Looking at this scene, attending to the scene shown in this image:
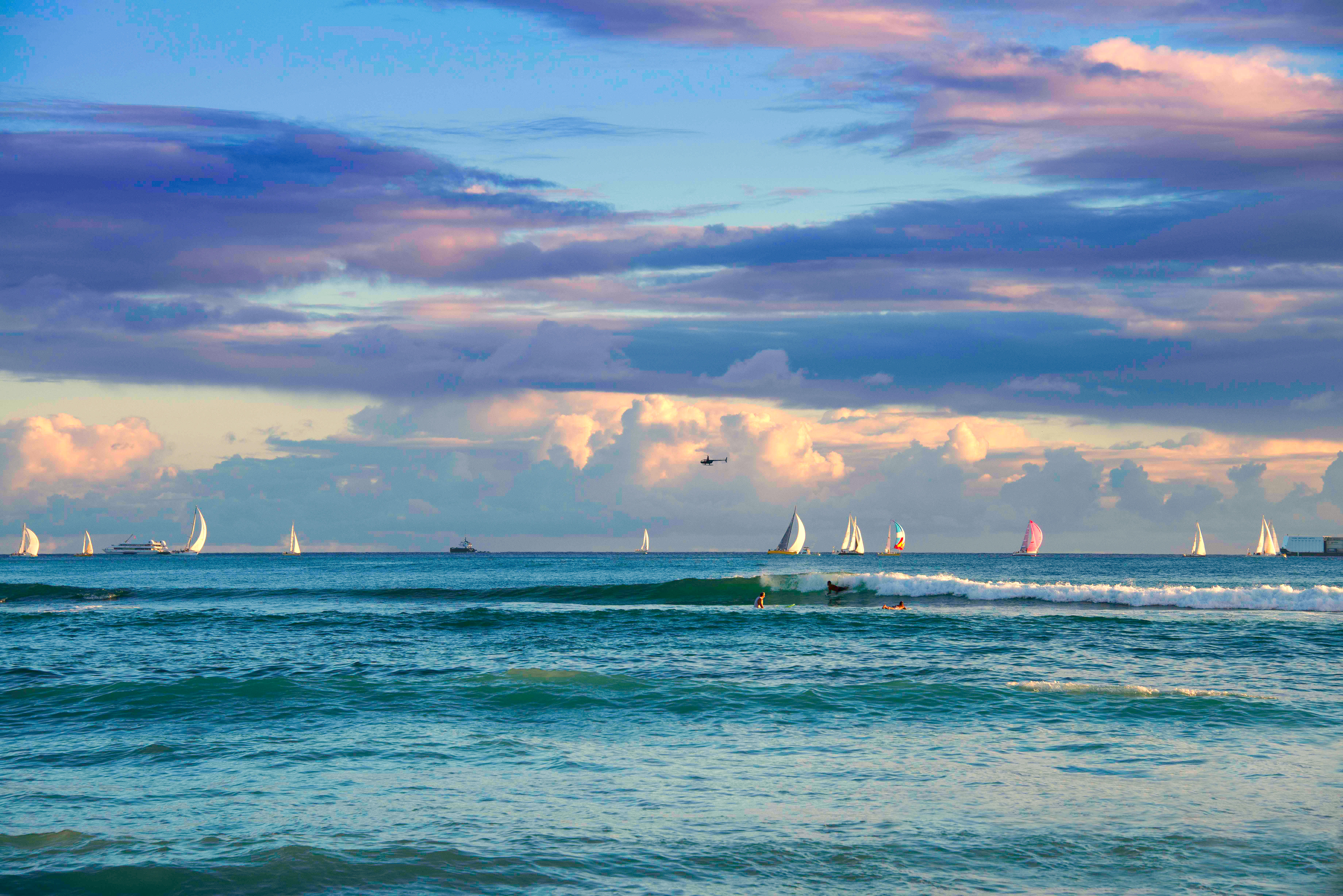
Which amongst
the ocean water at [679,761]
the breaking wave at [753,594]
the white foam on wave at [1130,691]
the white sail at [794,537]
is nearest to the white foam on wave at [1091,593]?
the breaking wave at [753,594]

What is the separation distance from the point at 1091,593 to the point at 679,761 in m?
43.1

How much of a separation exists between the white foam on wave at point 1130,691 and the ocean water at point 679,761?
0.13 meters

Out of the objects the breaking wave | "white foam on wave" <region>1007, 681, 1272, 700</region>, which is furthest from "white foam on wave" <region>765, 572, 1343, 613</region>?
"white foam on wave" <region>1007, 681, 1272, 700</region>

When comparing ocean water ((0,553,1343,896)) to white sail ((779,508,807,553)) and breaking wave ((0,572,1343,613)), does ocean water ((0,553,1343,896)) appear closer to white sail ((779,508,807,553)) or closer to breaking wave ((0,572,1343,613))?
breaking wave ((0,572,1343,613))

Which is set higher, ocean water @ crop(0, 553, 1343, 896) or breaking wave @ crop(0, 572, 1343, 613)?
ocean water @ crop(0, 553, 1343, 896)

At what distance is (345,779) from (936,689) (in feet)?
43.1

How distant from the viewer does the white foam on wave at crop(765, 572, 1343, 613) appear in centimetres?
4681

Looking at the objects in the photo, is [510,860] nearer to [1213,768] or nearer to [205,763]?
[205,763]

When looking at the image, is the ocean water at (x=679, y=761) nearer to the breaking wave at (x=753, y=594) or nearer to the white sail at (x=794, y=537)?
the breaking wave at (x=753, y=594)

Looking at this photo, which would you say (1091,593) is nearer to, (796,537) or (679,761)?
(679,761)

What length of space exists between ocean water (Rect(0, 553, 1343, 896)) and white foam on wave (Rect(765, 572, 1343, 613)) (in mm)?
10781

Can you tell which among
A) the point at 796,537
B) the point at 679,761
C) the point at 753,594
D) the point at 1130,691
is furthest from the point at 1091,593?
the point at 796,537

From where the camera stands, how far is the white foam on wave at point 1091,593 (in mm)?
46812

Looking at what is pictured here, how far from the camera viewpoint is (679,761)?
15.9m
